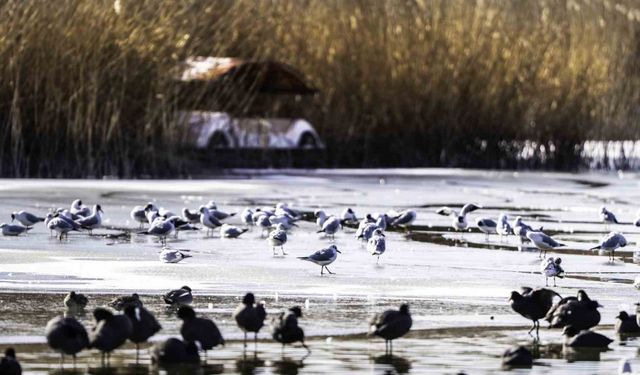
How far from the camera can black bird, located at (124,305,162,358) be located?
8445mm

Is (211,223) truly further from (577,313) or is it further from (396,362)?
(396,362)

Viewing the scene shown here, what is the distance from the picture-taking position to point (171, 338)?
27.0ft

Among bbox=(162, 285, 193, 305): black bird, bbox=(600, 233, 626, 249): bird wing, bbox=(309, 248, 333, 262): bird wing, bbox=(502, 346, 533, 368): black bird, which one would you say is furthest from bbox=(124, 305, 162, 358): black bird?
bbox=(600, 233, 626, 249): bird wing

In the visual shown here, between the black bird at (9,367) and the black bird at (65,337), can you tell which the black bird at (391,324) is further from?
the black bird at (9,367)

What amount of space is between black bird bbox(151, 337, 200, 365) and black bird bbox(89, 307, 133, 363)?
0.18m

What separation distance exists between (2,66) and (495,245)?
10967 mm

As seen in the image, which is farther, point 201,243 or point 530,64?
point 530,64

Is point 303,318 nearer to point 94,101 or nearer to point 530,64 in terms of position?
point 94,101

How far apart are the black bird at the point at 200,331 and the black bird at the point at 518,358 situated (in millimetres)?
1525

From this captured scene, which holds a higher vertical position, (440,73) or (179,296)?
(440,73)

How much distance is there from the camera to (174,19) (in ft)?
91.1

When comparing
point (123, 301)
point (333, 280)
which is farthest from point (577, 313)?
point (333, 280)

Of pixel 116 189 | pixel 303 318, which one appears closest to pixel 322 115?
pixel 116 189

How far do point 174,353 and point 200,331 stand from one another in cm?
38
